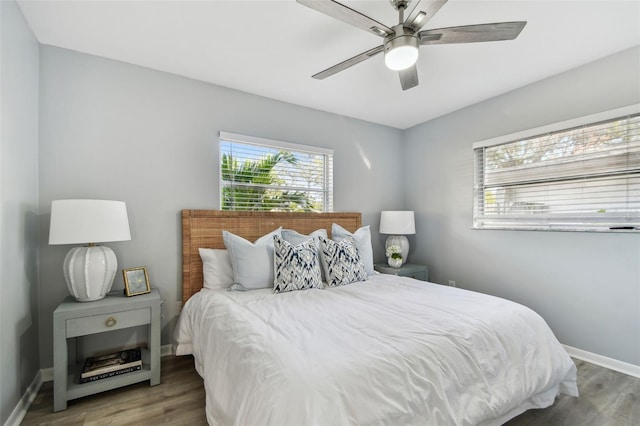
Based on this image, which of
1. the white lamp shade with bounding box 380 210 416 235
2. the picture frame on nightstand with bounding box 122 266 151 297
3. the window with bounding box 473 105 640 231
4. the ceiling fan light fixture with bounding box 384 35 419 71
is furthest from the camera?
the white lamp shade with bounding box 380 210 416 235

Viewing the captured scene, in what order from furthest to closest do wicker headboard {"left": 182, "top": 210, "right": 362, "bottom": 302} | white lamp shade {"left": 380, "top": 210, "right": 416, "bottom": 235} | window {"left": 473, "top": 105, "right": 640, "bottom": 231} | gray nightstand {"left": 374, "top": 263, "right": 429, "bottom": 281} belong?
white lamp shade {"left": 380, "top": 210, "right": 416, "bottom": 235}
gray nightstand {"left": 374, "top": 263, "right": 429, "bottom": 281}
wicker headboard {"left": 182, "top": 210, "right": 362, "bottom": 302}
window {"left": 473, "top": 105, "right": 640, "bottom": 231}

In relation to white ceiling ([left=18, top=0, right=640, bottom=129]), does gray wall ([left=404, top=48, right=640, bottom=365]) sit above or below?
below

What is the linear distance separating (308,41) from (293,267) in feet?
5.78

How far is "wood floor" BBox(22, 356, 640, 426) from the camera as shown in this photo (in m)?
1.73

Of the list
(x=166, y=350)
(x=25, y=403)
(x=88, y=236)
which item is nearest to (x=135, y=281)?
(x=88, y=236)

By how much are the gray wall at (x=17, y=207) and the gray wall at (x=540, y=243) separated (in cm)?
395

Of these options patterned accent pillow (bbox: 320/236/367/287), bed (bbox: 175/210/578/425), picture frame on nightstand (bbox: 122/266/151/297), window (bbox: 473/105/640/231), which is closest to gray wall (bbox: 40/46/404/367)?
picture frame on nightstand (bbox: 122/266/151/297)

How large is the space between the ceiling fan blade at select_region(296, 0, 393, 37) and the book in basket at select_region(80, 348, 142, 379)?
2.56 m

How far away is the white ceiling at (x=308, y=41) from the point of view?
6.08 feet

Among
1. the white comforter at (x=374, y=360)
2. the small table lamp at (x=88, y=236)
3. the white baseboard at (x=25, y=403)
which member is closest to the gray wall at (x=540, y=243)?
the white comforter at (x=374, y=360)

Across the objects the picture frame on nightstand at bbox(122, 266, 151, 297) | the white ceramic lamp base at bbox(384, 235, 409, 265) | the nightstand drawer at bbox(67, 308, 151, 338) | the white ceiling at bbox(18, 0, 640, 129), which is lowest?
the nightstand drawer at bbox(67, 308, 151, 338)

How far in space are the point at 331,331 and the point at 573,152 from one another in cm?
278

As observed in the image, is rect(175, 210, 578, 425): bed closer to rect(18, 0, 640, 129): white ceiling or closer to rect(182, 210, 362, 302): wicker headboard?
rect(182, 210, 362, 302): wicker headboard

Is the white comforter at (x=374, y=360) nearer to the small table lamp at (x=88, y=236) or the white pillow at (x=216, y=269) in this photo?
the white pillow at (x=216, y=269)
